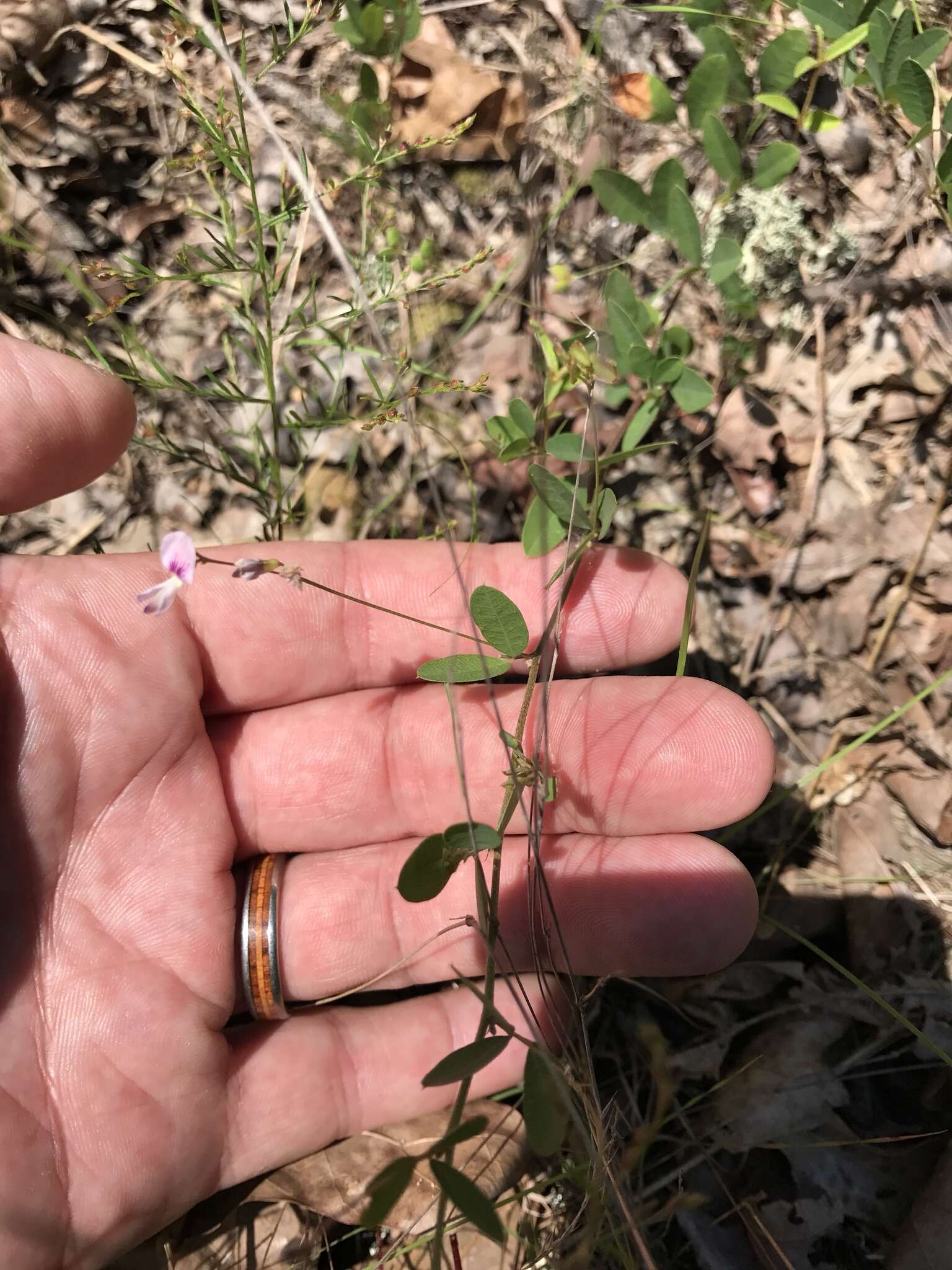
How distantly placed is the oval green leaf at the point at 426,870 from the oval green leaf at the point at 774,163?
74.5 inches

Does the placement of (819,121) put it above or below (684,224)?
above

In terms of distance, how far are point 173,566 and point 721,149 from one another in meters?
1.71

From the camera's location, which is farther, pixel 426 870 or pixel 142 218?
pixel 142 218

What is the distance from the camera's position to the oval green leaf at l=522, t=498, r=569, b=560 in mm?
2301

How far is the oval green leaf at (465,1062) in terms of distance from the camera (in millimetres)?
1521

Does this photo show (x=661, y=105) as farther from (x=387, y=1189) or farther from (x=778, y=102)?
(x=387, y=1189)

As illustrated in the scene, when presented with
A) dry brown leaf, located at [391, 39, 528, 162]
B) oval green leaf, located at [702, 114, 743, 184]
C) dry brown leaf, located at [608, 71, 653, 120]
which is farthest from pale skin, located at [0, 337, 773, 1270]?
dry brown leaf, located at [608, 71, 653, 120]

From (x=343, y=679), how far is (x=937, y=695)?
5.84 ft

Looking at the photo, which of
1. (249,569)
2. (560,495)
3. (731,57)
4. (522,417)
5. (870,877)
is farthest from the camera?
(870,877)

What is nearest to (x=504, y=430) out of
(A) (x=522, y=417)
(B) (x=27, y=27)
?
(A) (x=522, y=417)

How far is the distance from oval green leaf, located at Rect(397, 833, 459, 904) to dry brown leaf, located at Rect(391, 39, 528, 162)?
237 centimetres

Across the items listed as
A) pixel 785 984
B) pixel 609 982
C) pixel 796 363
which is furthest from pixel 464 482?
pixel 785 984

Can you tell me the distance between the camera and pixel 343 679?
2.54 m

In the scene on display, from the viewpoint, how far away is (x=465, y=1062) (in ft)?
5.07
